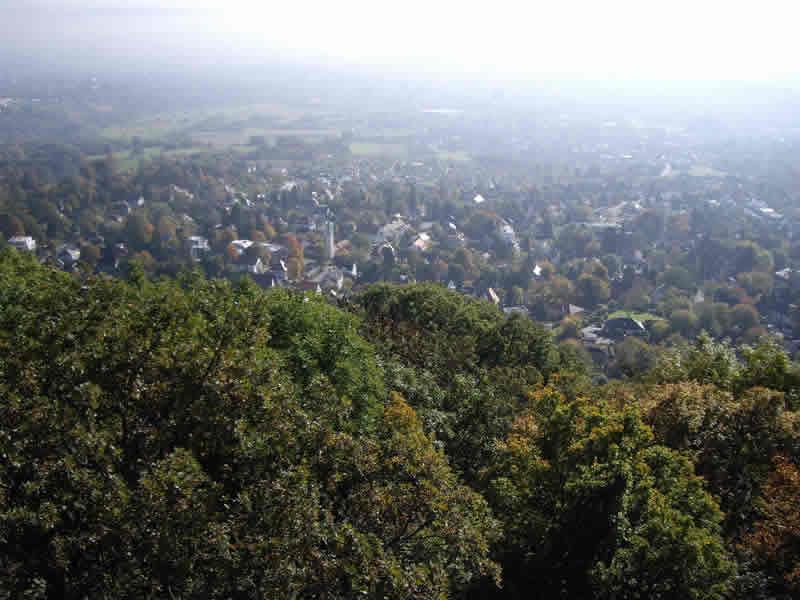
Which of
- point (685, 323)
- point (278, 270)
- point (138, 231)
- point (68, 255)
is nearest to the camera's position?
point (685, 323)

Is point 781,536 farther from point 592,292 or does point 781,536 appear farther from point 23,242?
point 23,242

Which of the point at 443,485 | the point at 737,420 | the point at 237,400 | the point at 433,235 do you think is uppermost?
the point at 237,400

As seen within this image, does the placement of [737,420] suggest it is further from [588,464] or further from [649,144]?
[649,144]

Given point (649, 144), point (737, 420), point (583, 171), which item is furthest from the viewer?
point (649, 144)

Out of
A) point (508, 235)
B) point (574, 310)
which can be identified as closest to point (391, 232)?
point (508, 235)

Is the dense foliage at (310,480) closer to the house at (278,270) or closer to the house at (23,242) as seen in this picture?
the house at (278,270)

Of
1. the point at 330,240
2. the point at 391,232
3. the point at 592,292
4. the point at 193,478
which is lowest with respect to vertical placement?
the point at 592,292

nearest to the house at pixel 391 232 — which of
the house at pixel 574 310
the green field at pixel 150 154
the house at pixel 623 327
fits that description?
the house at pixel 574 310

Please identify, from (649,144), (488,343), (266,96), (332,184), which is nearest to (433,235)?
(332,184)
